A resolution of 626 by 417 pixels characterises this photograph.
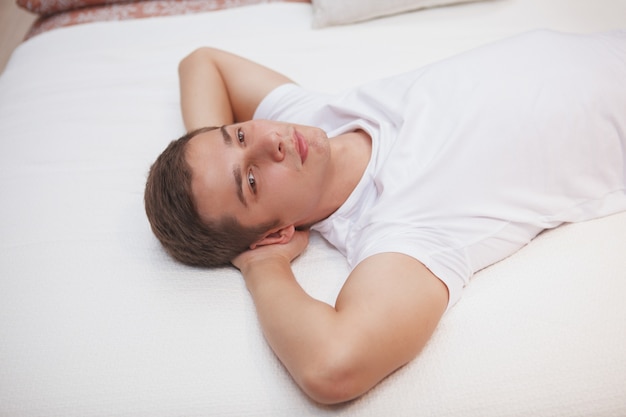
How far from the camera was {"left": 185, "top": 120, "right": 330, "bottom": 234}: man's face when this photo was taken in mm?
1058

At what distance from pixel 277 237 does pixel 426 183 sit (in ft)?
1.13

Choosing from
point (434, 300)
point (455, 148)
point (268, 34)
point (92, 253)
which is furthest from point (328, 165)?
point (268, 34)

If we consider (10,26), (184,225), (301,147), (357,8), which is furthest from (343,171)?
(10,26)

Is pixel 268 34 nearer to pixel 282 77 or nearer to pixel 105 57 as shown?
pixel 282 77

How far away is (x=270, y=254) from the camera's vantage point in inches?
43.9

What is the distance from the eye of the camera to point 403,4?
1.74m

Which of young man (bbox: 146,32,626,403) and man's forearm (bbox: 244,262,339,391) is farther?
young man (bbox: 146,32,626,403)

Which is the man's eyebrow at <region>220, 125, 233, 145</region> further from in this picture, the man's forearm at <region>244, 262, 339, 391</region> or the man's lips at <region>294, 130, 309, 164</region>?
the man's forearm at <region>244, 262, 339, 391</region>

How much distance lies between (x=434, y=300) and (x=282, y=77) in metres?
0.83

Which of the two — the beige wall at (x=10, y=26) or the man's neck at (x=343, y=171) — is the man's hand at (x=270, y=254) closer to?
the man's neck at (x=343, y=171)

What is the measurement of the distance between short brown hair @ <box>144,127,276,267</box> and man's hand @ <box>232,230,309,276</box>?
0.02m

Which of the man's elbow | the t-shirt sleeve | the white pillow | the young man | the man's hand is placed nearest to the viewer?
the man's elbow

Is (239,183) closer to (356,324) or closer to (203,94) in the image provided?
(356,324)

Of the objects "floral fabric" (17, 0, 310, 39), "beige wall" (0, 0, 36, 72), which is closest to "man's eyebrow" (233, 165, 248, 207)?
"floral fabric" (17, 0, 310, 39)
